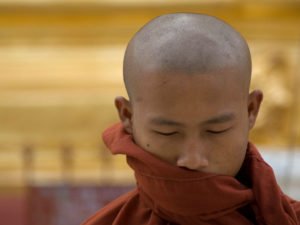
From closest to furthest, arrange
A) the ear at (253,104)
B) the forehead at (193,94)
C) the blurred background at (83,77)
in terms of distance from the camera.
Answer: the forehead at (193,94), the ear at (253,104), the blurred background at (83,77)

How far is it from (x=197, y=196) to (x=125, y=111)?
201 mm

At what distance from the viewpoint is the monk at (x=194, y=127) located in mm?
1268

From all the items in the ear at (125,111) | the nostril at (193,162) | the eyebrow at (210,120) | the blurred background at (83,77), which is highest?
the eyebrow at (210,120)

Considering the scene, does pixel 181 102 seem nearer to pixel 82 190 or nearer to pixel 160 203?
pixel 160 203

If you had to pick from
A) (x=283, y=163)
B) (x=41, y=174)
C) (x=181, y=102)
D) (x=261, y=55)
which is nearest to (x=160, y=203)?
(x=181, y=102)

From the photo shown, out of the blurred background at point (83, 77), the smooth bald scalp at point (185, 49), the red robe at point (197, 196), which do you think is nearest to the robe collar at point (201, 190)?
the red robe at point (197, 196)

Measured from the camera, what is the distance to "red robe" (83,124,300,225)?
1302mm

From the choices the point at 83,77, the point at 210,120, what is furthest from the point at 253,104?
the point at 83,77

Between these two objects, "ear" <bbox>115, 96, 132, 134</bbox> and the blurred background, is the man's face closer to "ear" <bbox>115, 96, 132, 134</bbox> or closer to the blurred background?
"ear" <bbox>115, 96, 132, 134</bbox>

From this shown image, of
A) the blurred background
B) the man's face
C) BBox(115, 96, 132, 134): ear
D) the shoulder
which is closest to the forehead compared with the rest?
the man's face

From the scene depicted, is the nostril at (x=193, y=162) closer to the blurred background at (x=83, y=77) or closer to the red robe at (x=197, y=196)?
the red robe at (x=197, y=196)

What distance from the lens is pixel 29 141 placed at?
4.15 meters

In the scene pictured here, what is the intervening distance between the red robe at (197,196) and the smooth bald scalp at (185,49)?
11 cm

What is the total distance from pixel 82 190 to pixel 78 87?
1307 mm
